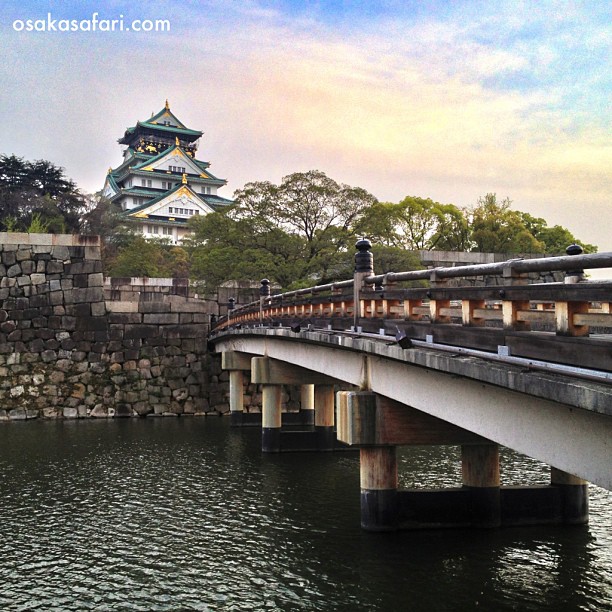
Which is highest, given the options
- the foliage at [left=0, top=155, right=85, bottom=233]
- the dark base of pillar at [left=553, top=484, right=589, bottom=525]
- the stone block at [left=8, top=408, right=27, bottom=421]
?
the foliage at [left=0, top=155, right=85, bottom=233]

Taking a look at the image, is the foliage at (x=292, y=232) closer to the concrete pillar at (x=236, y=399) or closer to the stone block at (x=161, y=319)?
the stone block at (x=161, y=319)

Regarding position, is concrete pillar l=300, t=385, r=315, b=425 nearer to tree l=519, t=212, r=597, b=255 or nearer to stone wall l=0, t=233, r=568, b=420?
stone wall l=0, t=233, r=568, b=420

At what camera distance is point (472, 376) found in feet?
23.4

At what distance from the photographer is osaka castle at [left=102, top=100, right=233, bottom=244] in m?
78.8

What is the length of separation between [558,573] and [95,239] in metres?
28.7

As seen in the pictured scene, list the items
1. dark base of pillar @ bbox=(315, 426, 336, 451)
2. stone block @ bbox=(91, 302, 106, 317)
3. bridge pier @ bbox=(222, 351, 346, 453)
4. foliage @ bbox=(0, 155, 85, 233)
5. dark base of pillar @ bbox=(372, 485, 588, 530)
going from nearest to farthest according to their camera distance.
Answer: dark base of pillar @ bbox=(372, 485, 588, 530) < bridge pier @ bbox=(222, 351, 346, 453) < dark base of pillar @ bbox=(315, 426, 336, 451) < stone block @ bbox=(91, 302, 106, 317) < foliage @ bbox=(0, 155, 85, 233)

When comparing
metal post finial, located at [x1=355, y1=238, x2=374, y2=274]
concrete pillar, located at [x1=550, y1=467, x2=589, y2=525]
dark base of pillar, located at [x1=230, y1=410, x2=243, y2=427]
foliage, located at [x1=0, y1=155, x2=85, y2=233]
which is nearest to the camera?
metal post finial, located at [x1=355, y1=238, x2=374, y2=274]

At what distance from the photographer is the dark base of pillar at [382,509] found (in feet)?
39.5

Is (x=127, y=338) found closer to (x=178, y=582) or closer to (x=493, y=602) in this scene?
(x=178, y=582)

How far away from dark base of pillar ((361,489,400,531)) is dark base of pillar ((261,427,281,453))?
9939mm

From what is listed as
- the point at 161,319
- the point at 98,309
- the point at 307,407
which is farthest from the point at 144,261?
the point at 307,407

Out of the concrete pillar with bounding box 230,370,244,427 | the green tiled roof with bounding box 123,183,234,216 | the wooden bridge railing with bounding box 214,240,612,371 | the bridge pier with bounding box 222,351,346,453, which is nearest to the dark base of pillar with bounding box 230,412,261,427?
the concrete pillar with bounding box 230,370,244,427

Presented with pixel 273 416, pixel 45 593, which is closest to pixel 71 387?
pixel 273 416

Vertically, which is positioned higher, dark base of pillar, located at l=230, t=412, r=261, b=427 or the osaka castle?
the osaka castle
